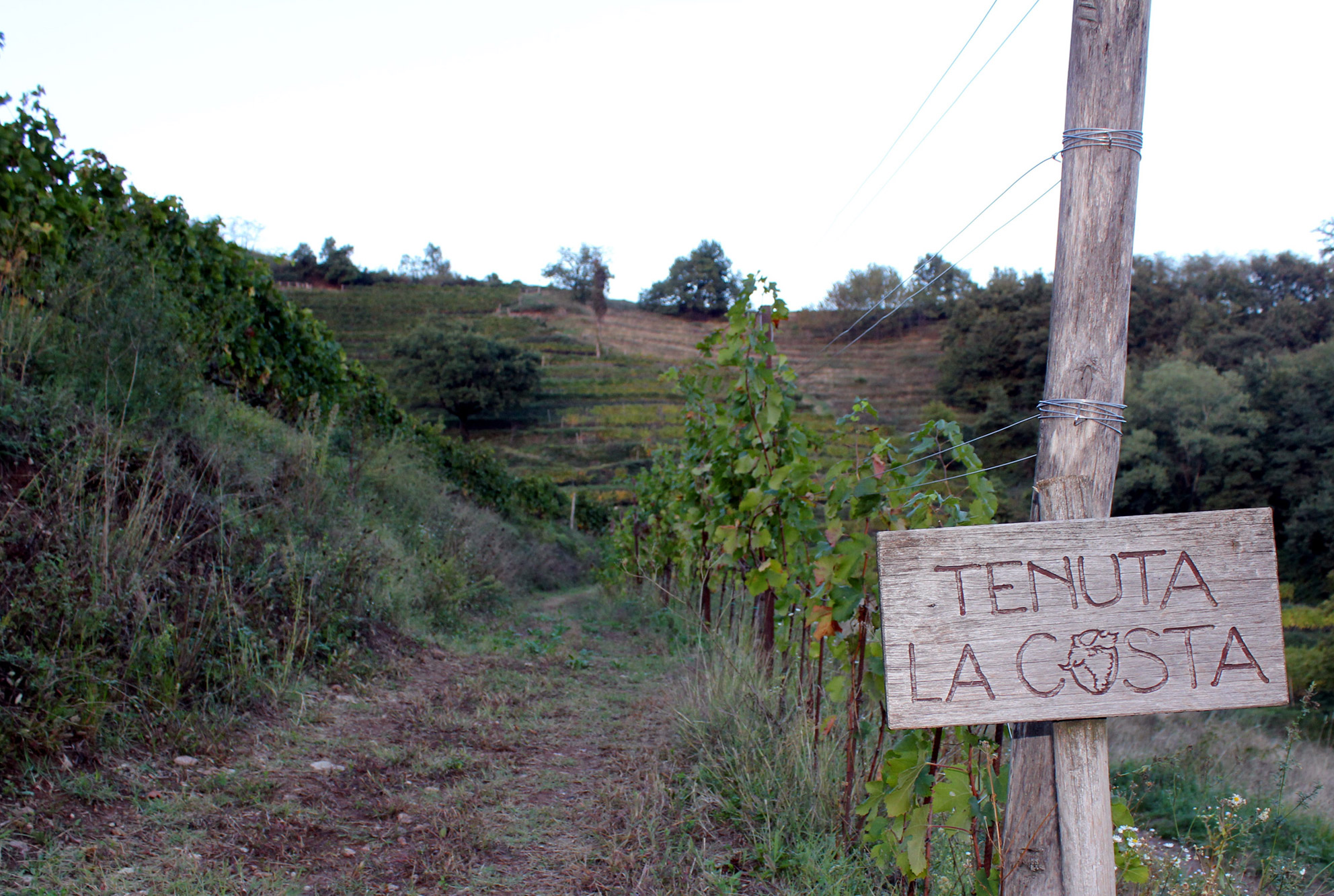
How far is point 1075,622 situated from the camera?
4.80 ft

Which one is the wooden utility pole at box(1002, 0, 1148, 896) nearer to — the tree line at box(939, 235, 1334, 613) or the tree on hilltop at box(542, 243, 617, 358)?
the tree line at box(939, 235, 1334, 613)

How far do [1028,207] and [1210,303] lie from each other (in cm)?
2799

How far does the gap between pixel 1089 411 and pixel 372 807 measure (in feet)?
9.27

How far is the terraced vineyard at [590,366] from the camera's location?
29844 mm

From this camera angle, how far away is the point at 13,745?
103 inches

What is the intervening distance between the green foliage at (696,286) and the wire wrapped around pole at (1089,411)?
172ft

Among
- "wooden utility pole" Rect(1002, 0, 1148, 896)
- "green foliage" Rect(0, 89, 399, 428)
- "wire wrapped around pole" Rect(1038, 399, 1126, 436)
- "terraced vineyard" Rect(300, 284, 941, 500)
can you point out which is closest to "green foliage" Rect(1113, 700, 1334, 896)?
"wooden utility pole" Rect(1002, 0, 1148, 896)

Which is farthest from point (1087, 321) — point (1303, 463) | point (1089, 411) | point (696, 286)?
point (696, 286)

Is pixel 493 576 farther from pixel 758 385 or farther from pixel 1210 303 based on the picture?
pixel 1210 303

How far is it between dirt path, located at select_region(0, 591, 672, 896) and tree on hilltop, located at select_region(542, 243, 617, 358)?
4738cm

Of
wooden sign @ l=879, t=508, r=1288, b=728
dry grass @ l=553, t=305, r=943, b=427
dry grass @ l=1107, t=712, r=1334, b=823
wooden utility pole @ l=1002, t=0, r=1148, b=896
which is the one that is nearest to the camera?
wooden sign @ l=879, t=508, r=1288, b=728

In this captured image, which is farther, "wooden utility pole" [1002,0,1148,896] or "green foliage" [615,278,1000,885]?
"green foliage" [615,278,1000,885]

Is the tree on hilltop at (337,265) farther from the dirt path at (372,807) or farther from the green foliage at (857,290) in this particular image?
the dirt path at (372,807)

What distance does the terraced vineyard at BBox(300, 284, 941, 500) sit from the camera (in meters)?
29.8
